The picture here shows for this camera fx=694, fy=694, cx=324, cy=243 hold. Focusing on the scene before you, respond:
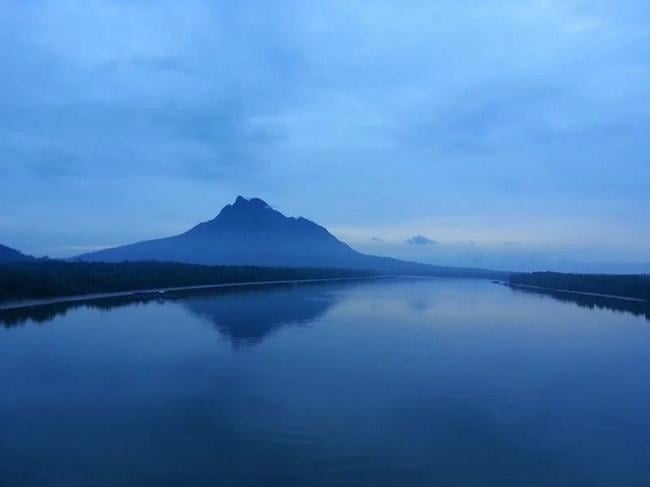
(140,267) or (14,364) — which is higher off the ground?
(140,267)

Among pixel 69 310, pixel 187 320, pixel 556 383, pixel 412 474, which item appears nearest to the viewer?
pixel 412 474

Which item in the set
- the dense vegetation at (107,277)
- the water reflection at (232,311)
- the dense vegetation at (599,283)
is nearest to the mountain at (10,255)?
the dense vegetation at (107,277)

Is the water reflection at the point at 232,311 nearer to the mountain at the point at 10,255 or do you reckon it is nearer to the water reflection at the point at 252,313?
the water reflection at the point at 252,313

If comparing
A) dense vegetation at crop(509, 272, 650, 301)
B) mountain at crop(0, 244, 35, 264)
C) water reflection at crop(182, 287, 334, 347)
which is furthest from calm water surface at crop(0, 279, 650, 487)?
mountain at crop(0, 244, 35, 264)

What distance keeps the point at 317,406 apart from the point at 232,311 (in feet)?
46.5

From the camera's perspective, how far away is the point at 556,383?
10.7 m

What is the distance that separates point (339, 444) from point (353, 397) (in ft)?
7.42

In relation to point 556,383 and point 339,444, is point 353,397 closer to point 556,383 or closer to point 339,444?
point 339,444

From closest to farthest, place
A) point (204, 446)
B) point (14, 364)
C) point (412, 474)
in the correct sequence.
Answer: point (412, 474)
point (204, 446)
point (14, 364)

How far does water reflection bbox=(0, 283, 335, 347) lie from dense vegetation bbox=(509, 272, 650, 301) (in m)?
15.5

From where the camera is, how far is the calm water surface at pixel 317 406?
6309 millimetres

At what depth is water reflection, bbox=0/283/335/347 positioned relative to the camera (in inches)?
679

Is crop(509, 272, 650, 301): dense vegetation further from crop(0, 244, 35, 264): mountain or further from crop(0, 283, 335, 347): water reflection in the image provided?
crop(0, 244, 35, 264): mountain

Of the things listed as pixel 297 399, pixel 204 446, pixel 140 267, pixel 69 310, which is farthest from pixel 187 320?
pixel 140 267
